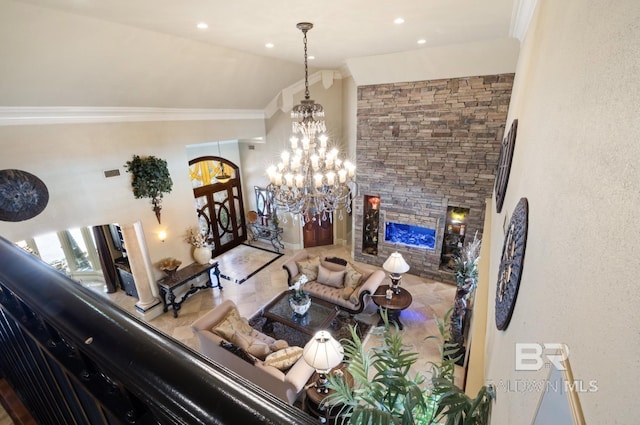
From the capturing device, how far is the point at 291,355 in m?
3.66

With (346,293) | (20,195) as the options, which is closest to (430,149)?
(346,293)

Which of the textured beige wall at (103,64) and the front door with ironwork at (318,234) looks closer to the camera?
the textured beige wall at (103,64)

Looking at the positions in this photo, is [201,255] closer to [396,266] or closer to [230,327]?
[230,327]

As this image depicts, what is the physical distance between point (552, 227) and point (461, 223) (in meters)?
5.56

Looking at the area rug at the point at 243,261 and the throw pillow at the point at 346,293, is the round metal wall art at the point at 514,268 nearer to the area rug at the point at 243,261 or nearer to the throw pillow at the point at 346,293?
the throw pillow at the point at 346,293

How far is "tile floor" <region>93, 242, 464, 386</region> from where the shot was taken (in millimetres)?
5016

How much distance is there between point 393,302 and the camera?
5016 millimetres

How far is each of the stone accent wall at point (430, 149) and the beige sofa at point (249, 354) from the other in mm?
3984

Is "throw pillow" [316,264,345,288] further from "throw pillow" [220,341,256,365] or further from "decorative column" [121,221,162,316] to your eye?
"decorative column" [121,221,162,316]

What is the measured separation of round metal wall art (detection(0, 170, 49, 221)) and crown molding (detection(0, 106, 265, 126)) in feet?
2.24

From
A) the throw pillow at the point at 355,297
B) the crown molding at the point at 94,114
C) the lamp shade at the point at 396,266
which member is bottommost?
the throw pillow at the point at 355,297

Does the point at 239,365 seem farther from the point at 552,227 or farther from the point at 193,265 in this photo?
the point at 552,227

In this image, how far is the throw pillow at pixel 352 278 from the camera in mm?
5473

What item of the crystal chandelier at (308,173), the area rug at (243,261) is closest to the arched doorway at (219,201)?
the area rug at (243,261)
